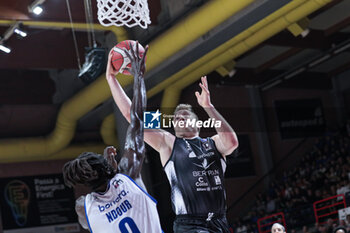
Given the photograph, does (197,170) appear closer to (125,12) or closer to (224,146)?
(224,146)

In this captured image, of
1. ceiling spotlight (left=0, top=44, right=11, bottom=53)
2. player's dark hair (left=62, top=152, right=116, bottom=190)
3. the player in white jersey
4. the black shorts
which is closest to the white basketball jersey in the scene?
the player in white jersey

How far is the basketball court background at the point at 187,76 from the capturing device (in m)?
14.7

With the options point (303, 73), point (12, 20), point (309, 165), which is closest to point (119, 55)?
point (12, 20)

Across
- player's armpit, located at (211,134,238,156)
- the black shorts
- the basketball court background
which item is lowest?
the black shorts

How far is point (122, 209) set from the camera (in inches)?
142

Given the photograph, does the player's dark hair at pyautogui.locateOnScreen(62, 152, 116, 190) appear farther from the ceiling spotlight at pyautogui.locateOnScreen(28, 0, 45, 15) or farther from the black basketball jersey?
the ceiling spotlight at pyautogui.locateOnScreen(28, 0, 45, 15)

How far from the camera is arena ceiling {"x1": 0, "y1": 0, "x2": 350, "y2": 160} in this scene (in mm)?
14812

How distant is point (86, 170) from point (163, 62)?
1350 cm

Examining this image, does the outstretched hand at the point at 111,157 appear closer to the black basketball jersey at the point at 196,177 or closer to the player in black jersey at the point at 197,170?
the player in black jersey at the point at 197,170

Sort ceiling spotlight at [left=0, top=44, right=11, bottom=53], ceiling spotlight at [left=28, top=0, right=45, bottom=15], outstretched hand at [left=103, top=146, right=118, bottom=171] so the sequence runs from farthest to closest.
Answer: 1. ceiling spotlight at [left=0, top=44, right=11, bottom=53]
2. ceiling spotlight at [left=28, top=0, right=45, bottom=15]
3. outstretched hand at [left=103, top=146, right=118, bottom=171]

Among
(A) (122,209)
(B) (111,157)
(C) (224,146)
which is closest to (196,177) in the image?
(C) (224,146)

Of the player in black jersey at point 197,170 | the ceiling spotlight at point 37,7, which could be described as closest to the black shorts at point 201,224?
the player in black jersey at point 197,170

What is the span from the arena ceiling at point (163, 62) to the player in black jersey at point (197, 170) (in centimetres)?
808

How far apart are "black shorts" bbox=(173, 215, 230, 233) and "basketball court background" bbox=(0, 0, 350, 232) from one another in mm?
8244
